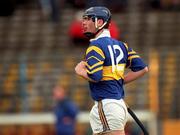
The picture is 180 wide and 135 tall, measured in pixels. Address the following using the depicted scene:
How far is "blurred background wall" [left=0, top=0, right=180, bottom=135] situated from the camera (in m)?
17.7

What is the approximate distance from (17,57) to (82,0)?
8.07 feet

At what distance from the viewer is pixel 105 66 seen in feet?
26.3

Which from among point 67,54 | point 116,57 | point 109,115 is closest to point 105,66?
point 116,57

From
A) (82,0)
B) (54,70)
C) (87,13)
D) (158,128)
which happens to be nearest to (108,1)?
(82,0)

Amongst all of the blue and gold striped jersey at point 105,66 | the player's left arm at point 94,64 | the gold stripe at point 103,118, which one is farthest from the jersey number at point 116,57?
the gold stripe at point 103,118

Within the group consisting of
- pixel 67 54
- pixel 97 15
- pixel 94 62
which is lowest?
pixel 67 54

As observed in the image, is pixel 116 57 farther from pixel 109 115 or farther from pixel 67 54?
pixel 67 54

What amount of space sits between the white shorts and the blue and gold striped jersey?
0.20ft

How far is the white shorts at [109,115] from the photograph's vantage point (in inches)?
313

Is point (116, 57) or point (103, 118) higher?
point (116, 57)

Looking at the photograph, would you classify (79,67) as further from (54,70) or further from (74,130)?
(54,70)

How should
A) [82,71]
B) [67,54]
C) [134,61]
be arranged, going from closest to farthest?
[82,71] < [134,61] < [67,54]

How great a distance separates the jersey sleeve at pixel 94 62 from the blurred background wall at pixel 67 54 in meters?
8.85

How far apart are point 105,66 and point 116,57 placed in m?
0.15
